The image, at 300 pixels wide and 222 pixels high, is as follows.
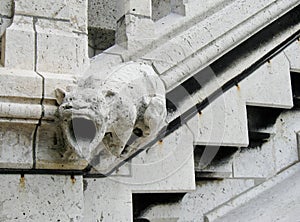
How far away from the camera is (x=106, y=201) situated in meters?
2.91

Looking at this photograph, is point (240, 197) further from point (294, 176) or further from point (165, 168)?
point (165, 168)

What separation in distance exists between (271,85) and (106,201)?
45.3 inches

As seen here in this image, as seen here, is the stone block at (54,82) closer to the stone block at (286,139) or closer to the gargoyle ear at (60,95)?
the gargoyle ear at (60,95)

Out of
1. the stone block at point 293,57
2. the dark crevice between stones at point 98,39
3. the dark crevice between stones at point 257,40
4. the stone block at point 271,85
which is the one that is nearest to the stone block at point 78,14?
the dark crevice between stones at point 257,40

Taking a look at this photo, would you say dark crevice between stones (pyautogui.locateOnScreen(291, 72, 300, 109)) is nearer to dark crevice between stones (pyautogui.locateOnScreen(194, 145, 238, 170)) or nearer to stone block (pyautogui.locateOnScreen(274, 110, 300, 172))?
stone block (pyautogui.locateOnScreen(274, 110, 300, 172))

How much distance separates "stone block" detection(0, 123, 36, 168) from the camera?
2574 mm

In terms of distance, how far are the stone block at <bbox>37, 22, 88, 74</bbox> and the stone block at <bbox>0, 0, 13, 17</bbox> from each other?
120 millimetres

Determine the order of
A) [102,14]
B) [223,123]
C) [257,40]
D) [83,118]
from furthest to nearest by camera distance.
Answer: [102,14] → [257,40] → [223,123] → [83,118]

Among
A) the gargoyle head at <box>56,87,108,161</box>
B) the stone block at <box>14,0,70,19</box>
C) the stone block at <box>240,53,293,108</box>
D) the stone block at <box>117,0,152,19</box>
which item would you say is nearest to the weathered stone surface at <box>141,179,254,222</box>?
the stone block at <box>240,53,293,108</box>

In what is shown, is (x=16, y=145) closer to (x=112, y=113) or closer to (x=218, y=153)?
(x=112, y=113)

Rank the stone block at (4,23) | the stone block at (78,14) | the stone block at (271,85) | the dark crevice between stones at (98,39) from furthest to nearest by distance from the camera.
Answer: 1. the dark crevice between stones at (98,39)
2. the stone block at (271,85)
3. the stone block at (78,14)
4. the stone block at (4,23)

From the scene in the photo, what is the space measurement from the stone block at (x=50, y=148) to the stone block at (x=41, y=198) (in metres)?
0.05

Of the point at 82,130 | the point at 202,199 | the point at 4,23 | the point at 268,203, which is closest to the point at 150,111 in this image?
the point at 82,130

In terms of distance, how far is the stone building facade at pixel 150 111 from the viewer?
8.50 ft
